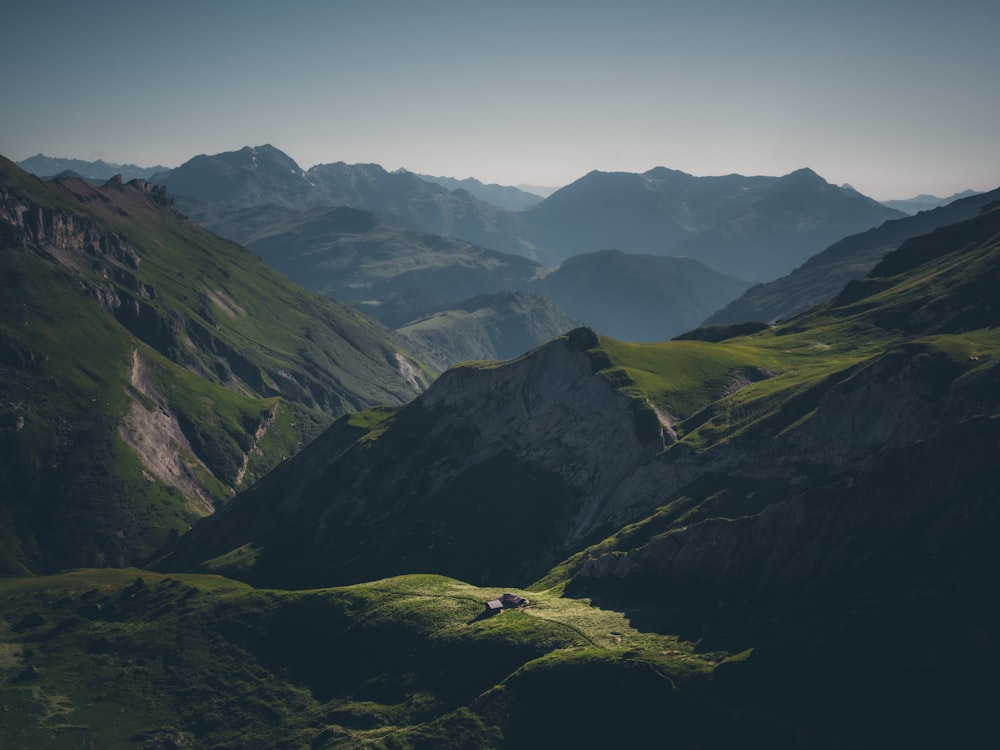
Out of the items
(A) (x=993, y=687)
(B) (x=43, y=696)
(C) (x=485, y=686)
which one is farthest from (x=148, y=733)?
(A) (x=993, y=687)

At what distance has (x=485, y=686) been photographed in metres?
153

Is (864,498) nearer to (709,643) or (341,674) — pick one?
(709,643)

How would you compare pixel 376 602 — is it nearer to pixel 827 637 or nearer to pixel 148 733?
pixel 148 733

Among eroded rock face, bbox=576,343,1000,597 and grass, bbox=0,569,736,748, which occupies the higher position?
eroded rock face, bbox=576,343,1000,597

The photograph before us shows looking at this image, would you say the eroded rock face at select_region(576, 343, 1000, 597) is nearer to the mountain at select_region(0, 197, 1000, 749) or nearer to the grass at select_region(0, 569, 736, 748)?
the mountain at select_region(0, 197, 1000, 749)

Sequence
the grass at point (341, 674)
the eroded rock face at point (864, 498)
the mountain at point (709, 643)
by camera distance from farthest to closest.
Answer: the grass at point (341, 674), the eroded rock face at point (864, 498), the mountain at point (709, 643)

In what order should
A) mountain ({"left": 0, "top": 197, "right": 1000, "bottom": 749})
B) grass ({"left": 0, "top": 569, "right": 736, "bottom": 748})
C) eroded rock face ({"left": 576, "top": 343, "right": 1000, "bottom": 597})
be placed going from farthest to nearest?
1. grass ({"left": 0, "top": 569, "right": 736, "bottom": 748})
2. eroded rock face ({"left": 576, "top": 343, "right": 1000, "bottom": 597})
3. mountain ({"left": 0, "top": 197, "right": 1000, "bottom": 749})

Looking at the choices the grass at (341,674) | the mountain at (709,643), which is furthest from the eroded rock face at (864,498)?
the grass at (341,674)

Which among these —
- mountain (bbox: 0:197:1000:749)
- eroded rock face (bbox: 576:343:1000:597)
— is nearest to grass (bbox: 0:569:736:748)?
mountain (bbox: 0:197:1000:749)

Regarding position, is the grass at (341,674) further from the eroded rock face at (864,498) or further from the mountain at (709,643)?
the eroded rock face at (864,498)

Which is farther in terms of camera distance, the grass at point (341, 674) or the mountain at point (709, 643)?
the grass at point (341, 674)

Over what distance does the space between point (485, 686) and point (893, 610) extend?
6730cm

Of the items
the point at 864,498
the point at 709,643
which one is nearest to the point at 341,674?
the point at 709,643

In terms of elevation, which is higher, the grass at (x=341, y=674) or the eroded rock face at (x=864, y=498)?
the eroded rock face at (x=864, y=498)
